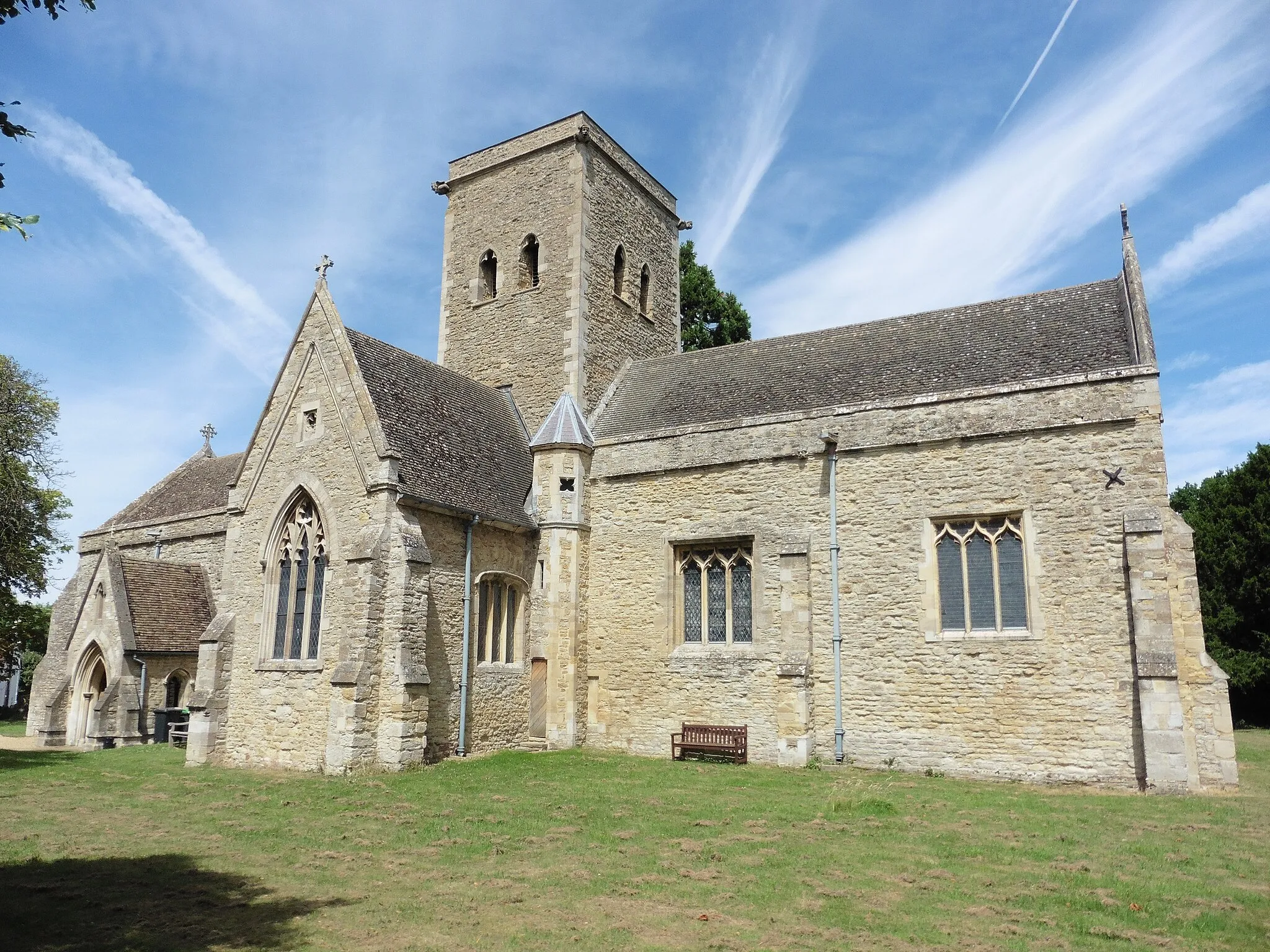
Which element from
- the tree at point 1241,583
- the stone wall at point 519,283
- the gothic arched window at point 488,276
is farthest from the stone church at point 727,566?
the tree at point 1241,583

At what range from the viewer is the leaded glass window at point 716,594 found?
18.4 meters

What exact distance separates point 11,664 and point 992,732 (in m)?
41.0

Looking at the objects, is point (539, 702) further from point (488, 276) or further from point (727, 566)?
point (488, 276)

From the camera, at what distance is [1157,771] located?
45.8 ft

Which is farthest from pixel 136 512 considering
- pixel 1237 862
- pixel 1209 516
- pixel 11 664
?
pixel 1209 516

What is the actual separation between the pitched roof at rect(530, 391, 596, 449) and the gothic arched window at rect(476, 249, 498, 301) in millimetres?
5585

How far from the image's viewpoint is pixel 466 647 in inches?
704

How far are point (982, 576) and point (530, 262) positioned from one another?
15269mm

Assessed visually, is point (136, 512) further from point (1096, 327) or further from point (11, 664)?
point (1096, 327)

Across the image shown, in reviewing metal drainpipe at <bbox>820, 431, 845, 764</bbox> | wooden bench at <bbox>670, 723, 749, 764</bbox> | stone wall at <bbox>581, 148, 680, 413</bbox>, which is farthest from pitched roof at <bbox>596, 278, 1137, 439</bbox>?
wooden bench at <bbox>670, 723, 749, 764</bbox>

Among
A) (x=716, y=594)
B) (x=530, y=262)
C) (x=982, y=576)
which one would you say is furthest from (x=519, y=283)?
(x=982, y=576)

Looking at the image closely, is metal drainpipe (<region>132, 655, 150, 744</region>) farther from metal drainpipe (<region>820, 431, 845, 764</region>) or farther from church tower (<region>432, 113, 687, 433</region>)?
metal drainpipe (<region>820, 431, 845, 764</region>)

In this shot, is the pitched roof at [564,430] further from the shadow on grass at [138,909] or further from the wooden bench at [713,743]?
the shadow on grass at [138,909]

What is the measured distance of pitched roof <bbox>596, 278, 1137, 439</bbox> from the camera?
57.9ft
